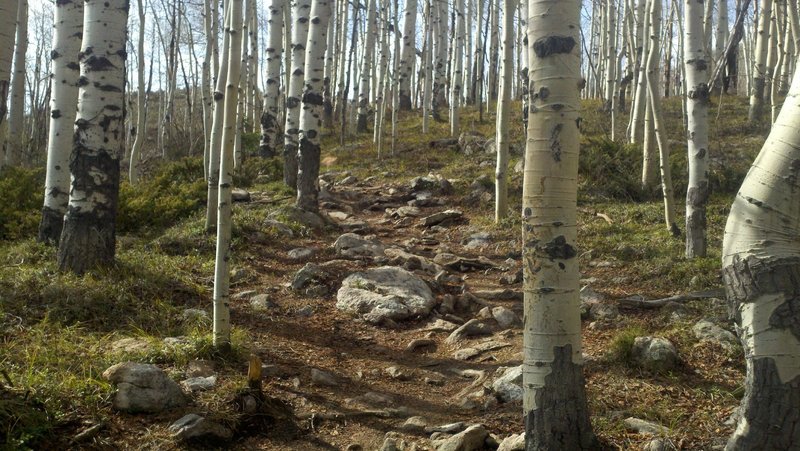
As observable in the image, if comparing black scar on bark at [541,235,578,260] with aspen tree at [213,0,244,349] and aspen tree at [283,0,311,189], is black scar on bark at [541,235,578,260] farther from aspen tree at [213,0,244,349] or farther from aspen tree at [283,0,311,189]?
aspen tree at [283,0,311,189]

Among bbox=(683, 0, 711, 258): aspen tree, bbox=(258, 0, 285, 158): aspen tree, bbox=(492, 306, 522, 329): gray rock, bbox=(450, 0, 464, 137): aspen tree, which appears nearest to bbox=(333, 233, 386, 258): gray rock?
bbox=(492, 306, 522, 329): gray rock

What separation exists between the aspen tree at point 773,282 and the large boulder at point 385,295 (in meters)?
3.73

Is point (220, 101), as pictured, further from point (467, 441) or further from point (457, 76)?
point (457, 76)

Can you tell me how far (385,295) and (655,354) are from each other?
9.10ft

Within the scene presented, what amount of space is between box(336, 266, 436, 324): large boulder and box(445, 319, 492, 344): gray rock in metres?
0.58

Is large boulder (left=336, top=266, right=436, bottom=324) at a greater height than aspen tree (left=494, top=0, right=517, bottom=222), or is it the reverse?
aspen tree (left=494, top=0, right=517, bottom=222)

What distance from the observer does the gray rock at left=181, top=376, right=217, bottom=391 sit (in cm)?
390

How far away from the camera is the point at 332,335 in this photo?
18.4 ft

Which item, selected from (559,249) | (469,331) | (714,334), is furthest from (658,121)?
(559,249)

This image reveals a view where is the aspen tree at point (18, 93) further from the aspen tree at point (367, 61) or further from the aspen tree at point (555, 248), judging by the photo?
the aspen tree at point (555, 248)

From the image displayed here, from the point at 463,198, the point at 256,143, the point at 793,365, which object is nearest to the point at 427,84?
the point at 256,143

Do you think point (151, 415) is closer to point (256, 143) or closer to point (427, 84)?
point (256, 143)

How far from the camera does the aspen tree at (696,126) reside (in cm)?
681

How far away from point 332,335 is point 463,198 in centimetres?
608
